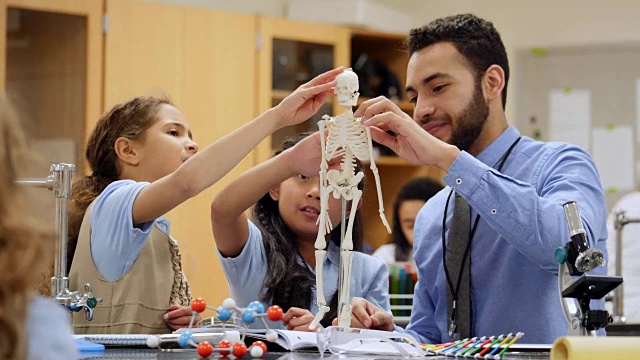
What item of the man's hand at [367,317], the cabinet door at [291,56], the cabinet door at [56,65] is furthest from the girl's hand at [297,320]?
the cabinet door at [291,56]

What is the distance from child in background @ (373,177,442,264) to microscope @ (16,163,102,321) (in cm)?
261

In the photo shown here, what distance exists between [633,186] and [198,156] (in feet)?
13.4

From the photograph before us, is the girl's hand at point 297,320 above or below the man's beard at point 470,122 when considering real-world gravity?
below

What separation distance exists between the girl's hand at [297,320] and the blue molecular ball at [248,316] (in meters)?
0.23

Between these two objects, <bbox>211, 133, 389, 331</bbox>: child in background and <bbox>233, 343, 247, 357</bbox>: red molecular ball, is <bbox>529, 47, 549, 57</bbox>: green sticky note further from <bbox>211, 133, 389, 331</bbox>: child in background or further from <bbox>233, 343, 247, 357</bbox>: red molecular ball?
<bbox>233, 343, 247, 357</bbox>: red molecular ball

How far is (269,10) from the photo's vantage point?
5508mm

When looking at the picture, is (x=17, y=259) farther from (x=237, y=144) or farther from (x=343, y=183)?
(x=237, y=144)

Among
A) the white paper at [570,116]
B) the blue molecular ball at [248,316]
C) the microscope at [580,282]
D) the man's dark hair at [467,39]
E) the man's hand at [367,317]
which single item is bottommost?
the man's hand at [367,317]

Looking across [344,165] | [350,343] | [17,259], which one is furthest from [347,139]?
[17,259]

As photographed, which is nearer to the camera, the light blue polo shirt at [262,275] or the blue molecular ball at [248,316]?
the blue molecular ball at [248,316]

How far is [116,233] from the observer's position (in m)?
2.15

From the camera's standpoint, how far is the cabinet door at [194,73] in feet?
14.6

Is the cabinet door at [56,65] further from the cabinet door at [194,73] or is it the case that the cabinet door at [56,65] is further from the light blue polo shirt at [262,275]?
the light blue polo shirt at [262,275]

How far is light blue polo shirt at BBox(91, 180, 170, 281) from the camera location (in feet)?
7.02
